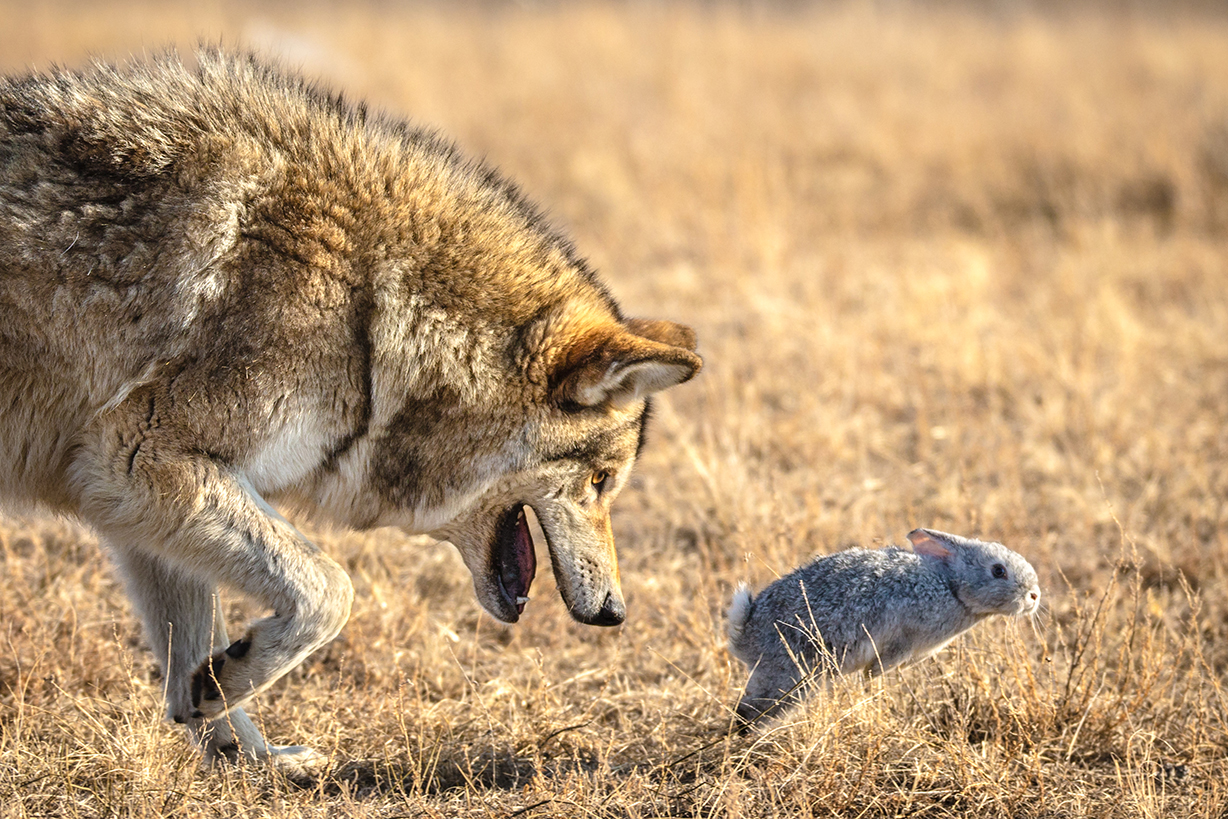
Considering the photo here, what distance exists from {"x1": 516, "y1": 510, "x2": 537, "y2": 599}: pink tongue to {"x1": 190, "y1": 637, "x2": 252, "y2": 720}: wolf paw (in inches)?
38.7

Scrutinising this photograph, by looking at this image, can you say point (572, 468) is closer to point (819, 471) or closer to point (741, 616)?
point (741, 616)

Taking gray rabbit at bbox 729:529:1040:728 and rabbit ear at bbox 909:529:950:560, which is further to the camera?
rabbit ear at bbox 909:529:950:560

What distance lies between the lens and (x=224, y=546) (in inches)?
135

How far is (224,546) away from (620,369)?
4.17ft

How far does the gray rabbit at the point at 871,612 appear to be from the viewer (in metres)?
3.74

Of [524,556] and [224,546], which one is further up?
[224,546]

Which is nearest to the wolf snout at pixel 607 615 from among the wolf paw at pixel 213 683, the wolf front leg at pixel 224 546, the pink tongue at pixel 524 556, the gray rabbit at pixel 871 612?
the pink tongue at pixel 524 556

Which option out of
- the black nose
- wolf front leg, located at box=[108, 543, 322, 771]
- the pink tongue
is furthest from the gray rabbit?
wolf front leg, located at box=[108, 543, 322, 771]

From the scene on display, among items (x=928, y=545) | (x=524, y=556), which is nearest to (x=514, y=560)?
(x=524, y=556)

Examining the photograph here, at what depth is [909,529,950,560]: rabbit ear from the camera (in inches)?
155

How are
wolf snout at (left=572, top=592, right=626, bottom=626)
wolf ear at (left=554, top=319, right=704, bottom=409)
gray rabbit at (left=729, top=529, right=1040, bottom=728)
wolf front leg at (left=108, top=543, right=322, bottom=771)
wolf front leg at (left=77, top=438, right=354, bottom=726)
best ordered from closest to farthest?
wolf front leg at (left=77, top=438, right=354, bottom=726) < wolf ear at (left=554, top=319, right=704, bottom=409) < gray rabbit at (left=729, top=529, right=1040, bottom=728) < wolf front leg at (left=108, top=543, right=322, bottom=771) < wolf snout at (left=572, top=592, right=626, bottom=626)

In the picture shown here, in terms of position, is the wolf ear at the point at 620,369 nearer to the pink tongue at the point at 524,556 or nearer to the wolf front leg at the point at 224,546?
the pink tongue at the point at 524,556

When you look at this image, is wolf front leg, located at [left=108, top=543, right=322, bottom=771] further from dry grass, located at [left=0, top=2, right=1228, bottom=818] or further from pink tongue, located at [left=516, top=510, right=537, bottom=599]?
pink tongue, located at [left=516, top=510, right=537, bottom=599]

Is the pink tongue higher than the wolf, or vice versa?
the wolf
